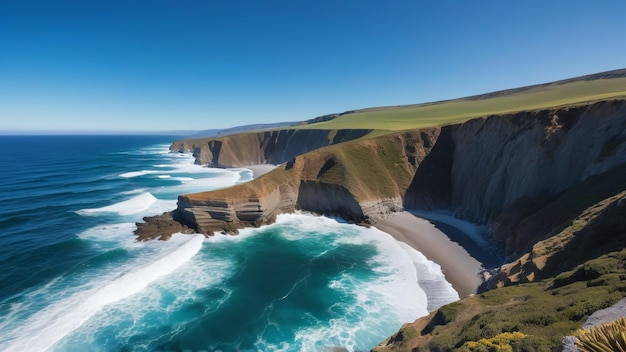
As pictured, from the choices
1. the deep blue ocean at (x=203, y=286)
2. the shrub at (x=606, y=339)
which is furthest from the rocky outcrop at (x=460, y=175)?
the shrub at (x=606, y=339)

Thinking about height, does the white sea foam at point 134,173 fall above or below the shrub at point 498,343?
below

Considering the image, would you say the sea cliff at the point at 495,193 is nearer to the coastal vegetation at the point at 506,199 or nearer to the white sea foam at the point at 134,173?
the coastal vegetation at the point at 506,199

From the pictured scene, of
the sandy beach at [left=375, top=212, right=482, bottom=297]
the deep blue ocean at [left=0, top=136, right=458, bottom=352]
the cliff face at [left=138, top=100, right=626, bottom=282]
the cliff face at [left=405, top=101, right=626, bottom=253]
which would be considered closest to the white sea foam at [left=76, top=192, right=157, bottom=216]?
the deep blue ocean at [left=0, top=136, right=458, bottom=352]

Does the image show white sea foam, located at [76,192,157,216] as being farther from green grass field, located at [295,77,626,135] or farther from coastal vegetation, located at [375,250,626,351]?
green grass field, located at [295,77,626,135]

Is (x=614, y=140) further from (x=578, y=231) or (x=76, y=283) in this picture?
(x=76, y=283)

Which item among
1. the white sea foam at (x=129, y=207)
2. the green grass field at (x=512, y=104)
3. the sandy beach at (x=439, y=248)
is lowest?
the sandy beach at (x=439, y=248)

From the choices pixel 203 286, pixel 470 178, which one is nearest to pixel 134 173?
pixel 203 286

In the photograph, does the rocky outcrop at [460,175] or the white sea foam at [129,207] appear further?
the white sea foam at [129,207]
